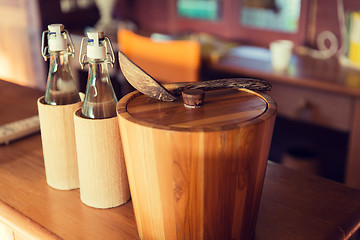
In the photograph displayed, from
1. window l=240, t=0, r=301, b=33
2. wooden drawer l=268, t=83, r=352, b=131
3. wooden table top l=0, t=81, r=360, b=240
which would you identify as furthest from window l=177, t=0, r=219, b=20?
wooden table top l=0, t=81, r=360, b=240

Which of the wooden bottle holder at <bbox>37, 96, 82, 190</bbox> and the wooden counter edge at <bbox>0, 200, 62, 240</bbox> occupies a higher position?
the wooden bottle holder at <bbox>37, 96, 82, 190</bbox>

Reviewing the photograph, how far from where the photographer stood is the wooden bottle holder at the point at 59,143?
78 centimetres

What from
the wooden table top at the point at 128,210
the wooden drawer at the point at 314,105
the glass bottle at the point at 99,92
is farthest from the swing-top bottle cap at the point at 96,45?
the wooden drawer at the point at 314,105

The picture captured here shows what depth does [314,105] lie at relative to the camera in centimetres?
206

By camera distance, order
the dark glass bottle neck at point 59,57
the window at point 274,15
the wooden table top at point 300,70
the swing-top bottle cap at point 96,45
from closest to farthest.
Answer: the swing-top bottle cap at point 96,45 → the dark glass bottle neck at point 59,57 → the wooden table top at point 300,70 → the window at point 274,15

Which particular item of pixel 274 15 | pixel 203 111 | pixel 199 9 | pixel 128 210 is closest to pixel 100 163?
pixel 128 210

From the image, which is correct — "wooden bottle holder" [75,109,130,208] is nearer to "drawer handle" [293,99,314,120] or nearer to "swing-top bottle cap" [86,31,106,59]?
"swing-top bottle cap" [86,31,106,59]

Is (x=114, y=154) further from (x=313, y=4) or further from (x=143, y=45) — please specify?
(x=313, y=4)

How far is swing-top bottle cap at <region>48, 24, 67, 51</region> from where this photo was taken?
749 millimetres

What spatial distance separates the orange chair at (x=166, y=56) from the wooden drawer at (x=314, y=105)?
442 millimetres

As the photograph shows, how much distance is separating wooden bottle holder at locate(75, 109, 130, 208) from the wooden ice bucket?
0.09m

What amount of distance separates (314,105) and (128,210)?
4.95 ft

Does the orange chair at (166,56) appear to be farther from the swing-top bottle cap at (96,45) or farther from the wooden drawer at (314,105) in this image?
the swing-top bottle cap at (96,45)

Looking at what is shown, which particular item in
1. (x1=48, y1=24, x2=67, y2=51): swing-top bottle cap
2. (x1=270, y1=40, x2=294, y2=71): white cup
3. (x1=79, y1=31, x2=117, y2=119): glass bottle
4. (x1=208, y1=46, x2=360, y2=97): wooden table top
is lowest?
(x1=208, y1=46, x2=360, y2=97): wooden table top
